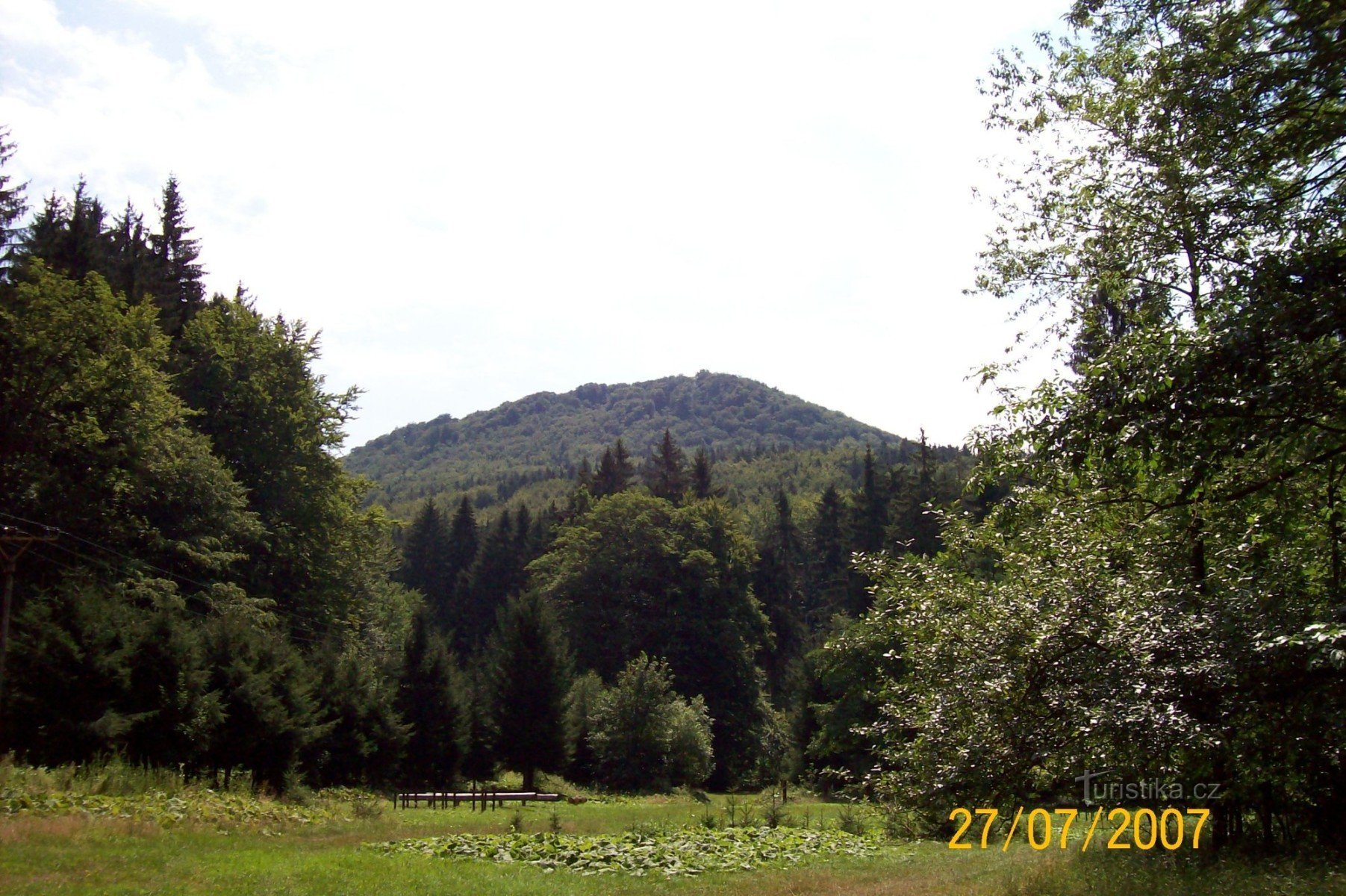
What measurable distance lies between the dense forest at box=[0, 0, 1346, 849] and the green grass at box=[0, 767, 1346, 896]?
104 centimetres

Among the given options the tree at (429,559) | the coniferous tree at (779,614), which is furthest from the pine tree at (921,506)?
the tree at (429,559)

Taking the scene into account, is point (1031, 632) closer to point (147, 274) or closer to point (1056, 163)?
point (1056, 163)

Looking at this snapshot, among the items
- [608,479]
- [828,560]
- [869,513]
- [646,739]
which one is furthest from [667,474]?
[646,739]

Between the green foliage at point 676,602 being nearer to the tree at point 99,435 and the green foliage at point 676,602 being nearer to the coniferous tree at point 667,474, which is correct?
the coniferous tree at point 667,474

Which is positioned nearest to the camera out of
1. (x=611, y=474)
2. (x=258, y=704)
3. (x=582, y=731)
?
(x=258, y=704)

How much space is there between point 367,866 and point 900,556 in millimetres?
11580

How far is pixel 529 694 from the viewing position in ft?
131

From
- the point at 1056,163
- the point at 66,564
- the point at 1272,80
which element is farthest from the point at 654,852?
the point at 66,564

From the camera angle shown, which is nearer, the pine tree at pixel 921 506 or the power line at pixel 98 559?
the power line at pixel 98 559

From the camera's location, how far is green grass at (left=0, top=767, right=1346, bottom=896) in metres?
10.5

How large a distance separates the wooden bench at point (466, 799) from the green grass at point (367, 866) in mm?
7801

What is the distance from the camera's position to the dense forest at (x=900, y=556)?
7125mm

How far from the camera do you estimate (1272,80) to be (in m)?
6.80

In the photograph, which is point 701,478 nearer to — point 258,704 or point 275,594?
point 275,594
